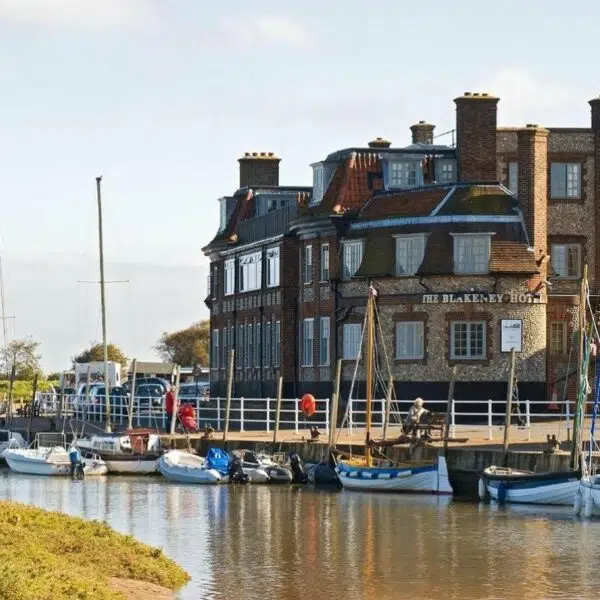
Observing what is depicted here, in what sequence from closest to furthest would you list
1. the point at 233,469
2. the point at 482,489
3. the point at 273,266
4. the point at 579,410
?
the point at 579,410 < the point at 482,489 < the point at 233,469 < the point at 273,266

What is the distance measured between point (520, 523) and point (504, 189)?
95.7 feet

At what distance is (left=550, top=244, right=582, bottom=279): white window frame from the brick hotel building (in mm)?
61

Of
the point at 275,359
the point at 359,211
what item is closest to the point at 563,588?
the point at 359,211

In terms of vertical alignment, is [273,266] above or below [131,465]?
above

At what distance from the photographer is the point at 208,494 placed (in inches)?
2245

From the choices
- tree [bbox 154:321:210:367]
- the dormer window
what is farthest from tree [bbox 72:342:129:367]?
the dormer window

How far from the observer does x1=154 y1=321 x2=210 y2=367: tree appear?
189 m

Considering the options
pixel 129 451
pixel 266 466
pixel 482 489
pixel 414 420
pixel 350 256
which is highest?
pixel 350 256

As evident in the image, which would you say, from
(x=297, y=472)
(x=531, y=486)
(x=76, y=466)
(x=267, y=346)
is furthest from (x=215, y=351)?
(x=531, y=486)

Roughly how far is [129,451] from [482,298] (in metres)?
15.8

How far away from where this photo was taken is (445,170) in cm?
7681

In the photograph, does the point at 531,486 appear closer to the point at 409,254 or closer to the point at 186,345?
the point at 409,254

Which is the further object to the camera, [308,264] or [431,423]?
[308,264]

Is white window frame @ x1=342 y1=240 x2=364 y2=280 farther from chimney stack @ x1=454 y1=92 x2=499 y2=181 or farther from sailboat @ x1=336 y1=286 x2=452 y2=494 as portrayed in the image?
sailboat @ x1=336 y1=286 x2=452 y2=494
